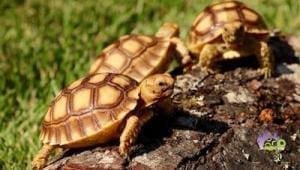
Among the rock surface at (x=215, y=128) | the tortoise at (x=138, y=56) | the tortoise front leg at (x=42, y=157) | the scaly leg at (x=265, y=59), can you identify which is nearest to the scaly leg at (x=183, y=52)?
the tortoise at (x=138, y=56)

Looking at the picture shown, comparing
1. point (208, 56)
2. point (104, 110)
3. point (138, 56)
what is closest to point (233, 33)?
point (208, 56)

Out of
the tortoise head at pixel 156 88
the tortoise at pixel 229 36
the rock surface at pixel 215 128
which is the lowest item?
the rock surface at pixel 215 128

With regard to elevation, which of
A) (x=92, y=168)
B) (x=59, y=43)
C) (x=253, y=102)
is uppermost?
(x=59, y=43)

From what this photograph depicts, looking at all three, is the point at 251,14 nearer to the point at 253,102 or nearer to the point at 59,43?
the point at 253,102

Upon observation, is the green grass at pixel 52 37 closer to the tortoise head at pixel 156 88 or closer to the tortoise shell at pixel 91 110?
the tortoise shell at pixel 91 110

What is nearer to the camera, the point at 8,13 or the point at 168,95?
the point at 168,95

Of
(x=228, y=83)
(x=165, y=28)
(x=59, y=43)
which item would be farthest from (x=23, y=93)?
(x=228, y=83)

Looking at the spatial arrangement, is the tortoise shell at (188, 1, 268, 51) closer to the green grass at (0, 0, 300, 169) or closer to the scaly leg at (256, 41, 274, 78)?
the scaly leg at (256, 41, 274, 78)

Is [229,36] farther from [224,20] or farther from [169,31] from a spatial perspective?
[169,31]
